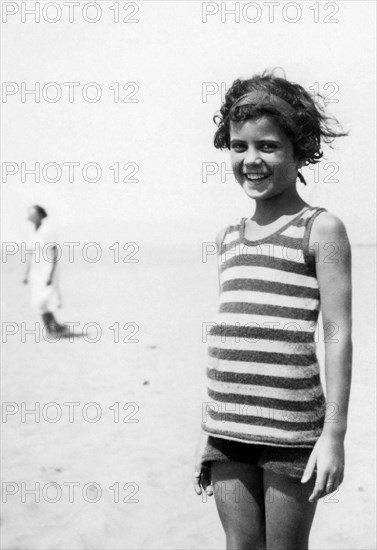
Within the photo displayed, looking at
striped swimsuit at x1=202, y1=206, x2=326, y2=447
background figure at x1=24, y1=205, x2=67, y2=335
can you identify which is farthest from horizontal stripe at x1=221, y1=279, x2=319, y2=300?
background figure at x1=24, y1=205, x2=67, y2=335

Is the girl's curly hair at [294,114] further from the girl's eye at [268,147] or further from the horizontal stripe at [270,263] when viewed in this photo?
the horizontal stripe at [270,263]

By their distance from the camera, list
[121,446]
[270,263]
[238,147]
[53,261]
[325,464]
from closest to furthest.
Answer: [325,464] → [270,263] → [238,147] → [121,446] → [53,261]

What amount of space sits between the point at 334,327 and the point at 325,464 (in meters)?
0.32

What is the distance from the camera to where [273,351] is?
1.69 m

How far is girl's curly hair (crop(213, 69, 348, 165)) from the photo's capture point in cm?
179

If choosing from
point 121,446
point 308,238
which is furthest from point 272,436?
point 121,446

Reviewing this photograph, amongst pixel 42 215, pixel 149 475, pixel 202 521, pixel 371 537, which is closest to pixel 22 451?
pixel 149 475

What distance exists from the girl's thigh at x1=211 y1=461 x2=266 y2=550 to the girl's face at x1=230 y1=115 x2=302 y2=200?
683 millimetres

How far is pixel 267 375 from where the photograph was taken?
1688mm

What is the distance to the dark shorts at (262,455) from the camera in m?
1.66

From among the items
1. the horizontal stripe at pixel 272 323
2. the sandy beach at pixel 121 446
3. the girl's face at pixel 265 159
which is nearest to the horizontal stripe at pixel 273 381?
the horizontal stripe at pixel 272 323

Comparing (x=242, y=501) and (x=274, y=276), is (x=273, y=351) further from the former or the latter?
Answer: (x=242, y=501)

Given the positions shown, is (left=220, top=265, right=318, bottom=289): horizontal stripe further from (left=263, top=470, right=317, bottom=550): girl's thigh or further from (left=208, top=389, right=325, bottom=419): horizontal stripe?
(left=263, top=470, right=317, bottom=550): girl's thigh

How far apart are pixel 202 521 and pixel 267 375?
1.99 metres
